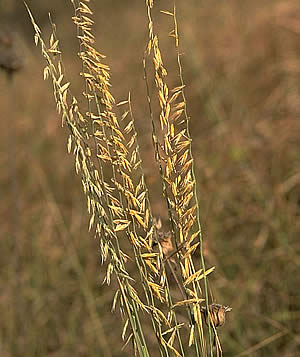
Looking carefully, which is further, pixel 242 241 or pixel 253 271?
pixel 242 241

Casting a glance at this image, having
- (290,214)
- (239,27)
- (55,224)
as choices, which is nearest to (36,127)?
(55,224)

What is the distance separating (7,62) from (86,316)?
2.97ft

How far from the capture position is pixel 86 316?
2.28 meters

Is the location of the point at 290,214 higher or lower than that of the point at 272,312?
higher

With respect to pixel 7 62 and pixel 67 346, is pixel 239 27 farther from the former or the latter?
pixel 67 346

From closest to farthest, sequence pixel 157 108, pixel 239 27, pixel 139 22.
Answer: pixel 157 108 < pixel 239 27 < pixel 139 22

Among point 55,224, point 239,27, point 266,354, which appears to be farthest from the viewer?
point 239,27

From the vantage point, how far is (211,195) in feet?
8.46

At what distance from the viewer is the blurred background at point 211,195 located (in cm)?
211

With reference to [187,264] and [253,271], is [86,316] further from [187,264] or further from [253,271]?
[187,264]

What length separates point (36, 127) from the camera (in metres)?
3.77

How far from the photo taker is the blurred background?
211cm

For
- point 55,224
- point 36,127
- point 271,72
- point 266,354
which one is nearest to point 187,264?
point 266,354

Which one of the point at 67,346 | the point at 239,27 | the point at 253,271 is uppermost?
the point at 239,27
